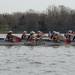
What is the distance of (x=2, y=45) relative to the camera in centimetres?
3788

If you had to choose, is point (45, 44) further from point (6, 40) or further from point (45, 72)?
point (45, 72)

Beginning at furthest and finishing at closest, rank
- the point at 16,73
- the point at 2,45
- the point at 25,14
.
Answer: the point at 25,14 → the point at 2,45 → the point at 16,73

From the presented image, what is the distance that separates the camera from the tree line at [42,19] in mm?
76394

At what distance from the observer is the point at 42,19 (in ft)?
285

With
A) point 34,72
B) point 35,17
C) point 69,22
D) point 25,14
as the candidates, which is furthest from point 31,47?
point 25,14

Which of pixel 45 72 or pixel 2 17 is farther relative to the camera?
pixel 2 17

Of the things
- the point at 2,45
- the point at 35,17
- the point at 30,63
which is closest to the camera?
the point at 30,63

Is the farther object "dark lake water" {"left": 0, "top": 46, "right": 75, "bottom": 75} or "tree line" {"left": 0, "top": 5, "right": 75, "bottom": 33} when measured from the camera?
"tree line" {"left": 0, "top": 5, "right": 75, "bottom": 33}

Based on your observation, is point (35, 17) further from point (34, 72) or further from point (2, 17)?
point (34, 72)

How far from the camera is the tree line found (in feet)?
251

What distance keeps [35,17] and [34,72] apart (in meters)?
69.3

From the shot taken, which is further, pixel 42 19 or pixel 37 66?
pixel 42 19

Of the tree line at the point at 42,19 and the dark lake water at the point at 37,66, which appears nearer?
the dark lake water at the point at 37,66

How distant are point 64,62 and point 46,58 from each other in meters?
2.41
